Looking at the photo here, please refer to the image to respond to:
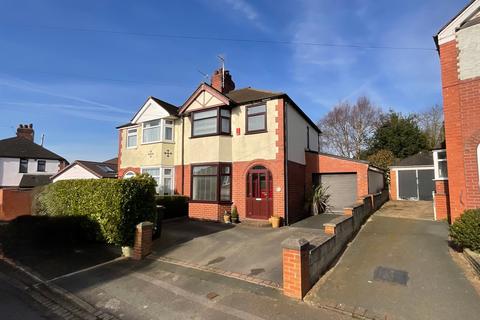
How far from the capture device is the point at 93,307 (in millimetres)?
4996

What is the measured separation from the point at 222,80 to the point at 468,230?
1424 cm

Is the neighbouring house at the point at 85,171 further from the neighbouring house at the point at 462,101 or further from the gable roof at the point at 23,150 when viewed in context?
the neighbouring house at the point at 462,101

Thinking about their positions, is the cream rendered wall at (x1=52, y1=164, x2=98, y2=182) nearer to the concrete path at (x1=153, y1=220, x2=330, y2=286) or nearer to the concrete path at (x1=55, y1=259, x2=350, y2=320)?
the concrete path at (x1=153, y1=220, x2=330, y2=286)

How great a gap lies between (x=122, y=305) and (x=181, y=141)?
11.4m

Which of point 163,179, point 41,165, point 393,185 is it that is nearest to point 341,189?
point 393,185

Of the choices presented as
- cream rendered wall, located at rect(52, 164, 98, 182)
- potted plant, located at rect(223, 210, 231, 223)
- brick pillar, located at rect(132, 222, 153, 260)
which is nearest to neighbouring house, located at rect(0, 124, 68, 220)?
cream rendered wall, located at rect(52, 164, 98, 182)

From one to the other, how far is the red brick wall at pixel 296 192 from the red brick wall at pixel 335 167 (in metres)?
0.74

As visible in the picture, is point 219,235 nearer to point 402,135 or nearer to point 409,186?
point 409,186

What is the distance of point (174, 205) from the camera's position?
13.9 metres

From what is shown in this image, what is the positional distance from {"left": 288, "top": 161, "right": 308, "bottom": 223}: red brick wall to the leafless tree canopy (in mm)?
21151

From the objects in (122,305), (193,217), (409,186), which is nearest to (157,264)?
(122,305)

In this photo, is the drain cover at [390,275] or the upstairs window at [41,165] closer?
→ the drain cover at [390,275]

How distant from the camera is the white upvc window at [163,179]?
15630mm

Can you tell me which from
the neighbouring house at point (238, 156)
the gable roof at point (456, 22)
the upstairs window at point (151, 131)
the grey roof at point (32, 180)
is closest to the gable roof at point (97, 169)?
the neighbouring house at point (238, 156)
